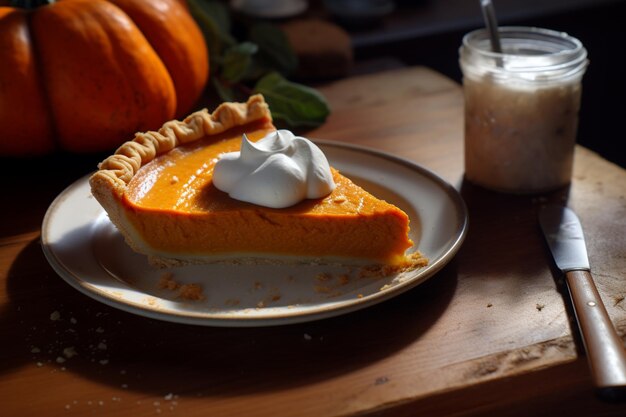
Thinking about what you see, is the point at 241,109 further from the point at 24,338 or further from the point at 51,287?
the point at 24,338

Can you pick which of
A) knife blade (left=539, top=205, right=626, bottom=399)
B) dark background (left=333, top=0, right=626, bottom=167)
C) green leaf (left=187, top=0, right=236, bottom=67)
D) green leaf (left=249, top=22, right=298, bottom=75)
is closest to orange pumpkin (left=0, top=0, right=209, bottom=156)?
green leaf (left=187, top=0, right=236, bottom=67)

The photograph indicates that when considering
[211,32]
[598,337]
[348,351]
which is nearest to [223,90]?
[211,32]

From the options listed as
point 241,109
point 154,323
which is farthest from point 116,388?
point 241,109

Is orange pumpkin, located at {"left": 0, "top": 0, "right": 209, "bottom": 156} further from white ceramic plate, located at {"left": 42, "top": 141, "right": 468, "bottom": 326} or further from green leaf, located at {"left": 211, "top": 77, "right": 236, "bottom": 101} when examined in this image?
green leaf, located at {"left": 211, "top": 77, "right": 236, "bottom": 101}

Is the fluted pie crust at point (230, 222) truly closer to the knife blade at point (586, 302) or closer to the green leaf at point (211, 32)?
the knife blade at point (586, 302)

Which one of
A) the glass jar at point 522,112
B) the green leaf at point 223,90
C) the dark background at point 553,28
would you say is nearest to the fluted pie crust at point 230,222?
the glass jar at point 522,112
